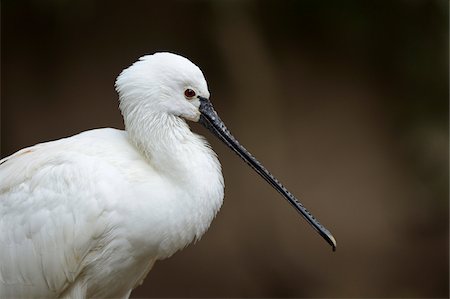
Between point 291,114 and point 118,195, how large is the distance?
490 cm

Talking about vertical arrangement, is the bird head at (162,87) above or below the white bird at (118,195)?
above

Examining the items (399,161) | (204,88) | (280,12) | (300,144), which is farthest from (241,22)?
(204,88)

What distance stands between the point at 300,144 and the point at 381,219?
0.96 meters

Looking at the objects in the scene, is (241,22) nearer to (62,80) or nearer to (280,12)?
(280,12)

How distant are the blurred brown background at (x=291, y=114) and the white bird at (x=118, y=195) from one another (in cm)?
382

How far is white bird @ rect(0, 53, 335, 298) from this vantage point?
13.6ft

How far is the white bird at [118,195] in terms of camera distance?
4.14 m

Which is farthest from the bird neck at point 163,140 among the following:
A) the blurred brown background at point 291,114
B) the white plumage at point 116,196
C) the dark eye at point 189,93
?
the blurred brown background at point 291,114

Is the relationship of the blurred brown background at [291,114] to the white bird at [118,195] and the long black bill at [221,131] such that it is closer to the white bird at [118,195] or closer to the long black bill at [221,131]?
the long black bill at [221,131]

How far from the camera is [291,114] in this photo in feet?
29.2

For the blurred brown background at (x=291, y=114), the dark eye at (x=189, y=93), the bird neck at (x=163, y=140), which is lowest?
the blurred brown background at (x=291, y=114)

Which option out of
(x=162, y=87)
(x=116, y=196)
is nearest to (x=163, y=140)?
(x=162, y=87)

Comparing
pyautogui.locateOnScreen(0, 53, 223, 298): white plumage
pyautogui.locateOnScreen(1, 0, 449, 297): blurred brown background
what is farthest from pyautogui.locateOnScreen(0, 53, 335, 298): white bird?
pyautogui.locateOnScreen(1, 0, 449, 297): blurred brown background

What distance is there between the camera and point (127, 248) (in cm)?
419
